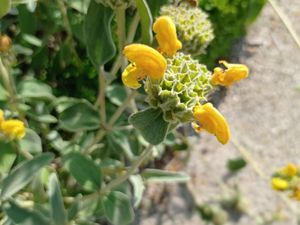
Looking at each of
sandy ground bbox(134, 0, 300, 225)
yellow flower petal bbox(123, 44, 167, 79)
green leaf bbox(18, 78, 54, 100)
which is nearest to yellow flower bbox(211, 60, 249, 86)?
yellow flower petal bbox(123, 44, 167, 79)

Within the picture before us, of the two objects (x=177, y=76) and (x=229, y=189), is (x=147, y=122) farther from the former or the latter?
(x=229, y=189)

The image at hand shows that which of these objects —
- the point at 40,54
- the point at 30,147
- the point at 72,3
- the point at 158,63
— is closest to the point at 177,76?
the point at 158,63

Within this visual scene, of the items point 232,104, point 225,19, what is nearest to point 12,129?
point 225,19

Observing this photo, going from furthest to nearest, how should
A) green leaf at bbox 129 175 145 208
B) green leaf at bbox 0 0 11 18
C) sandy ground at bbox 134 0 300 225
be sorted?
sandy ground at bbox 134 0 300 225
green leaf at bbox 129 175 145 208
green leaf at bbox 0 0 11 18

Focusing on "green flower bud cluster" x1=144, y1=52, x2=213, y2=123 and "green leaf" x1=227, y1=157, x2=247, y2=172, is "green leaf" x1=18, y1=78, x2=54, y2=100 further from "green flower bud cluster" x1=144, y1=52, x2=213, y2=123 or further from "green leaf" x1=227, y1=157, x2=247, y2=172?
"green leaf" x1=227, y1=157, x2=247, y2=172

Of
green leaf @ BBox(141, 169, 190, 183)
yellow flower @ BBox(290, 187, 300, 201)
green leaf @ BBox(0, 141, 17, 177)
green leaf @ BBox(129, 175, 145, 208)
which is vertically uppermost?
green leaf @ BBox(0, 141, 17, 177)
